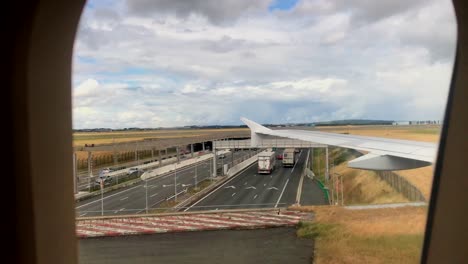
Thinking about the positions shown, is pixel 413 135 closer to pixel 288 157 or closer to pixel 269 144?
pixel 269 144

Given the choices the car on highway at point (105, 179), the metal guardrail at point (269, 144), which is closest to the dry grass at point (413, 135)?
the metal guardrail at point (269, 144)

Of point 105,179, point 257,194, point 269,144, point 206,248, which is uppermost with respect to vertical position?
point 269,144

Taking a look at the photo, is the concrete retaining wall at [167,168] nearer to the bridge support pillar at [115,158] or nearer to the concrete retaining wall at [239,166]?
the concrete retaining wall at [239,166]

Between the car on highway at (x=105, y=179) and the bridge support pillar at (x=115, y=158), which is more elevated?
the bridge support pillar at (x=115, y=158)

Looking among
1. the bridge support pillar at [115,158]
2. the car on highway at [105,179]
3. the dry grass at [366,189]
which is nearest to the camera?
the dry grass at [366,189]

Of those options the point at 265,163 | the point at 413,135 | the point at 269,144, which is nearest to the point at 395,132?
the point at 413,135

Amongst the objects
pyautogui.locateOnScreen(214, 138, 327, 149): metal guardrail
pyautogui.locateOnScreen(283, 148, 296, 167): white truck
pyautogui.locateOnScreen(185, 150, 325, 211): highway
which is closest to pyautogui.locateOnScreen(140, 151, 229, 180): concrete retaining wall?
pyautogui.locateOnScreen(214, 138, 327, 149): metal guardrail
